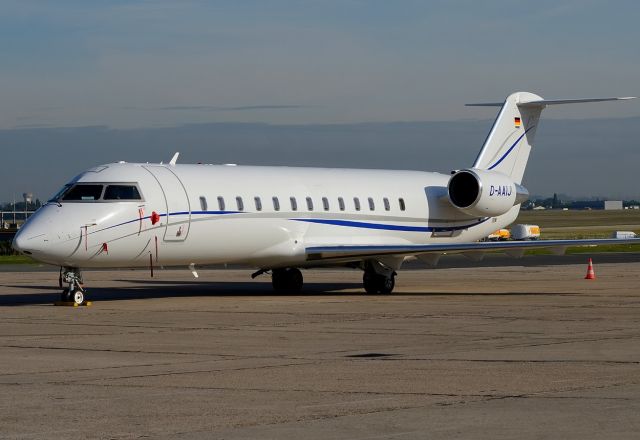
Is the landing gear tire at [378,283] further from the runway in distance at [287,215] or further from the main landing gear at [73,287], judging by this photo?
the main landing gear at [73,287]

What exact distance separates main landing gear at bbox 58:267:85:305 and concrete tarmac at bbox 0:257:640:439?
420mm

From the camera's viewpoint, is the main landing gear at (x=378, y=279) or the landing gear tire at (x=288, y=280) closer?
the main landing gear at (x=378, y=279)

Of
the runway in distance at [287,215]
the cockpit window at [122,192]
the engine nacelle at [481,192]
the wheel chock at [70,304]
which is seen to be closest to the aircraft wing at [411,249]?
the runway in distance at [287,215]

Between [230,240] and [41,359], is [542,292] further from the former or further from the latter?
[41,359]

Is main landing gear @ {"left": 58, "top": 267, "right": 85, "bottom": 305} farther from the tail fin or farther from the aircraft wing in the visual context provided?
the tail fin

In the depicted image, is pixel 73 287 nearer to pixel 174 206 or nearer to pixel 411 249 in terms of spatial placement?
pixel 174 206

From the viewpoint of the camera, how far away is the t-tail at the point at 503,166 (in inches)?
1211

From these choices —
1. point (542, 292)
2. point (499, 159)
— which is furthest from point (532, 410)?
point (499, 159)

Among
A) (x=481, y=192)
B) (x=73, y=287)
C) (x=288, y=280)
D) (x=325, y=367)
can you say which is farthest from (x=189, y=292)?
(x=325, y=367)

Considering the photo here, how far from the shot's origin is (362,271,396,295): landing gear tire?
2880cm

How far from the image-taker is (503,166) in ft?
108

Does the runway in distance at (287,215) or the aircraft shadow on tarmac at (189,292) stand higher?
the runway in distance at (287,215)

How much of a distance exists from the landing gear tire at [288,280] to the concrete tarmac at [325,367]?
10.1 ft

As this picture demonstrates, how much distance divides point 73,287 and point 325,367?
11966 millimetres
